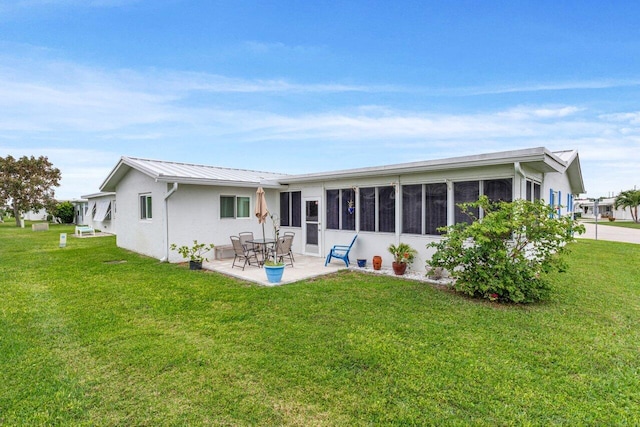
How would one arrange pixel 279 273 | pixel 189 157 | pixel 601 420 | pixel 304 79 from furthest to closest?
1. pixel 189 157
2. pixel 304 79
3. pixel 279 273
4. pixel 601 420

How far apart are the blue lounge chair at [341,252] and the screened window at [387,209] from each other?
95cm

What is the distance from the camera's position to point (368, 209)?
9.37 m

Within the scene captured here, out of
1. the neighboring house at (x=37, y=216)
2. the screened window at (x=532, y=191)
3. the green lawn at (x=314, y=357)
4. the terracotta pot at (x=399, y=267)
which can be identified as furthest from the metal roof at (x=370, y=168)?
the neighboring house at (x=37, y=216)

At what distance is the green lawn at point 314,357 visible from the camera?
8.93 feet

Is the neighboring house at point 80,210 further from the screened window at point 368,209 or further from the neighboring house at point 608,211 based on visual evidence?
the neighboring house at point 608,211

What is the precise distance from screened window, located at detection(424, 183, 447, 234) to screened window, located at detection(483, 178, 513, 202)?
96 centimetres

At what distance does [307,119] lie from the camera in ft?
53.2

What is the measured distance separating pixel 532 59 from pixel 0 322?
14760 millimetres

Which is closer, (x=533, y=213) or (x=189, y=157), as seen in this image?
(x=533, y=213)

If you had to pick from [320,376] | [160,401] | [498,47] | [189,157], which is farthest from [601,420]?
[189,157]

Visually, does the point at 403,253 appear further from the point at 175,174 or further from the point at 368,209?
the point at 175,174

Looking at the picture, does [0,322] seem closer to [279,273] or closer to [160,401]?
[160,401]

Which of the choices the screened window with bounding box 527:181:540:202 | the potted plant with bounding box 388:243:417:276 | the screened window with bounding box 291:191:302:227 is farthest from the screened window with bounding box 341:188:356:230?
the screened window with bounding box 527:181:540:202

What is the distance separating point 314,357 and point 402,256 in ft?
16.3
